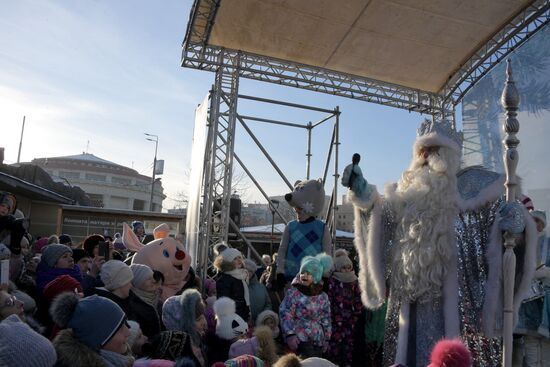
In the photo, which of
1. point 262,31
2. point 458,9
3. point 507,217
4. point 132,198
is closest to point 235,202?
point 262,31

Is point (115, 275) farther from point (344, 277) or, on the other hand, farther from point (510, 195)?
point (510, 195)

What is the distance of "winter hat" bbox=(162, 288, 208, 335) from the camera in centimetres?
280

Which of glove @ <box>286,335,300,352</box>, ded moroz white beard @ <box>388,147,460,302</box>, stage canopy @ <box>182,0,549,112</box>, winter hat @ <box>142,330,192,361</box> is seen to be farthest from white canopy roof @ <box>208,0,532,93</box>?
winter hat @ <box>142,330,192,361</box>

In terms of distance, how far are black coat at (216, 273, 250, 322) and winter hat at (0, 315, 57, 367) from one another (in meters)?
2.43

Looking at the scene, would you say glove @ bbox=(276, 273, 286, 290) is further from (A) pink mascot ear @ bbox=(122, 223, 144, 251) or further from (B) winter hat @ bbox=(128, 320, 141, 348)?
(B) winter hat @ bbox=(128, 320, 141, 348)

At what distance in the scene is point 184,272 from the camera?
13.9 ft

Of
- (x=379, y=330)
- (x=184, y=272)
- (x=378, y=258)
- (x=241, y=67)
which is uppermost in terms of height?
(x=241, y=67)

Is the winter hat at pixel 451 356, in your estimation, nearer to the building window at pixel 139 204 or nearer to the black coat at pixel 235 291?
the black coat at pixel 235 291

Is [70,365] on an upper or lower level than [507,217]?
lower

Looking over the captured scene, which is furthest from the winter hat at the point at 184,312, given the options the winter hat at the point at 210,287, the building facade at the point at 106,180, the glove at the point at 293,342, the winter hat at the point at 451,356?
the building facade at the point at 106,180

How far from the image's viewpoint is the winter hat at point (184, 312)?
2.80m

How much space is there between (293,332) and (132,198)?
144 ft

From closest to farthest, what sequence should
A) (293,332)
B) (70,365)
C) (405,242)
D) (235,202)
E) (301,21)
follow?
(70,365) → (405,242) → (293,332) → (301,21) → (235,202)

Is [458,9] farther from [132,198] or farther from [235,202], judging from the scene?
[132,198]
